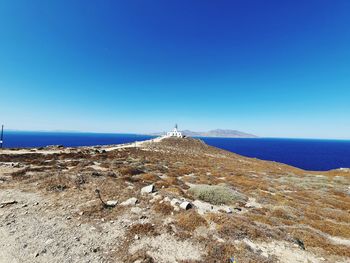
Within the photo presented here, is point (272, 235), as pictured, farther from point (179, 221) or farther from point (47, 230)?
point (47, 230)

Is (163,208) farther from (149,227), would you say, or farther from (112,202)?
(112,202)

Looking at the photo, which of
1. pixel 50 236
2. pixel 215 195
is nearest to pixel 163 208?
pixel 215 195

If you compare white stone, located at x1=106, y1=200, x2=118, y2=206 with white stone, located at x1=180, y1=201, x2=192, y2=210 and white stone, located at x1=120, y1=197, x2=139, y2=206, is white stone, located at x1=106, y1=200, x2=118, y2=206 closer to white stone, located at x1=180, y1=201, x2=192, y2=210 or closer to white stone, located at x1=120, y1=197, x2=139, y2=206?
white stone, located at x1=120, y1=197, x2=139, y2=206

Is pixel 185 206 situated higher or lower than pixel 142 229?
higher

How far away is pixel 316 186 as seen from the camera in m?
23.8

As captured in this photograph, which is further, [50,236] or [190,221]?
[190,221]

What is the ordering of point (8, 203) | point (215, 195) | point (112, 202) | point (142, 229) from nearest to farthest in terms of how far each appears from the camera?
point (142, 229) < point (8, 203) < point (112, 202) < point (215, 195)

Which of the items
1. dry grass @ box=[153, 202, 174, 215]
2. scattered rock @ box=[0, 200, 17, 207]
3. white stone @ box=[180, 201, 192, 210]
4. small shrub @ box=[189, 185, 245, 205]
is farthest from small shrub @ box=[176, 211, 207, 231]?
scattered rock @ box=[0, 200, 17, 207]

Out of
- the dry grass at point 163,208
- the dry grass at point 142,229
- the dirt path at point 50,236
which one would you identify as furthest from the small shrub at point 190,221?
the dirt path at point 50,236

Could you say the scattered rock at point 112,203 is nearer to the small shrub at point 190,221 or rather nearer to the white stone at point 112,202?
the white stone at point 112,202

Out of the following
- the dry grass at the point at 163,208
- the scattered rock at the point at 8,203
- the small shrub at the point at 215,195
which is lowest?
the small shrub at the point at 215,195

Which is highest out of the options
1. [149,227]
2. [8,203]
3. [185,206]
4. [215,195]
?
[185,206]

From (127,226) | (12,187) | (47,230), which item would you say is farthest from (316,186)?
(12,187)

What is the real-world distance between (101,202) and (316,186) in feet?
87.5
